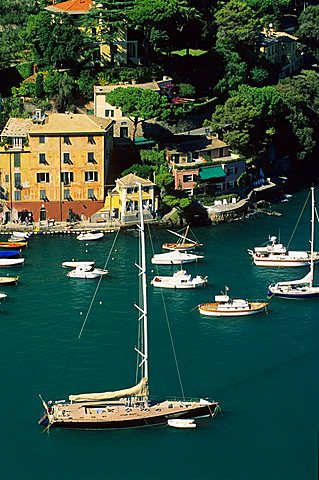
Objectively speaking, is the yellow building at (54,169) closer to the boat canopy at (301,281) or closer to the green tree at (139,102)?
the green tree at (139,102)

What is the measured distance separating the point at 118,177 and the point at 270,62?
1456 inches

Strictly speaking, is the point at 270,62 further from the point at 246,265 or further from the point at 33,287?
the point at 33,287

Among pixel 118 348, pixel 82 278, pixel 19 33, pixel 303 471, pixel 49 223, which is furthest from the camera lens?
pixel 19 33

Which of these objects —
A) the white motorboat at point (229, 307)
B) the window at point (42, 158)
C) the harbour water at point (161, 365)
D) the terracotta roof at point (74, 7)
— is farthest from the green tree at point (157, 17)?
the white motorboat at point (229, 307)

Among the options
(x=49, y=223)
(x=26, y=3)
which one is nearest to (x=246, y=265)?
(x=49, y=223)

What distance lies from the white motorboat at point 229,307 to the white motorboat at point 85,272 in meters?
10.1

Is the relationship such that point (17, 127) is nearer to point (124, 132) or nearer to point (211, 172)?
point (124, 132)

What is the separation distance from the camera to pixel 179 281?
274 feet

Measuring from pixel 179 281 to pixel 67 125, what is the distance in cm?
2290

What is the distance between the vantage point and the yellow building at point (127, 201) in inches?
3836

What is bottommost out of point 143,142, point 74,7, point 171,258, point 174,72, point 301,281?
point 301,281

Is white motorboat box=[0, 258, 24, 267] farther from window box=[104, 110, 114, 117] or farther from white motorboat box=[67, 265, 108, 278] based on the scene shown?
window box=[104, 110, 114, 117]

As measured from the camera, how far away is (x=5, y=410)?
64.1 m

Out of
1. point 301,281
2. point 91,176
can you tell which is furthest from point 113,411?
point 91,176
